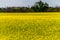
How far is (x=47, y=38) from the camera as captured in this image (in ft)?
33.7

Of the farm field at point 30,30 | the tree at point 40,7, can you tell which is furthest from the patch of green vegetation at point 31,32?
the tree at point 40,7

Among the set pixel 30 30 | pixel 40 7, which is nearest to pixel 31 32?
pixel 30 30

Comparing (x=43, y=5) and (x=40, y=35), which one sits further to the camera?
(x=43, y=5)

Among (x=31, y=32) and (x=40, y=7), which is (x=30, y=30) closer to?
(x=31, y=32)

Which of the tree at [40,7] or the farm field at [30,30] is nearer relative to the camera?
the farm field at [30,30]

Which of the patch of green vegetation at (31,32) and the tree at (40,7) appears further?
the tree at (40,7)

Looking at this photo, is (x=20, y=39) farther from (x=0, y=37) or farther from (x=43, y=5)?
(x=43, y=5)

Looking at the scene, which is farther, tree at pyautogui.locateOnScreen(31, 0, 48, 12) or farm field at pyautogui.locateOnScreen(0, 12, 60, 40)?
tree at pyautogui.locateOnScreen(31, 0, 48, 12)

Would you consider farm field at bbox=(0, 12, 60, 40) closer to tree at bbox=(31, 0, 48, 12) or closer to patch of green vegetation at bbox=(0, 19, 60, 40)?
patch of green vegetation at bbox=(0, 19, 60, 40)

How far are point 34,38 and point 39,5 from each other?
1507 inches

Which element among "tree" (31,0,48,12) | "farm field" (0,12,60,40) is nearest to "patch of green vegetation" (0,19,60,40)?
"farm field" (0,12,60,40)

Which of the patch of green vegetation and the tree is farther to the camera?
the tree

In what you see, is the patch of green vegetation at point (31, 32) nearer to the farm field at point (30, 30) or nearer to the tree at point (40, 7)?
the farm field at point (30, 30)

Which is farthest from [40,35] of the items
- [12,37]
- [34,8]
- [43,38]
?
[34,8]
